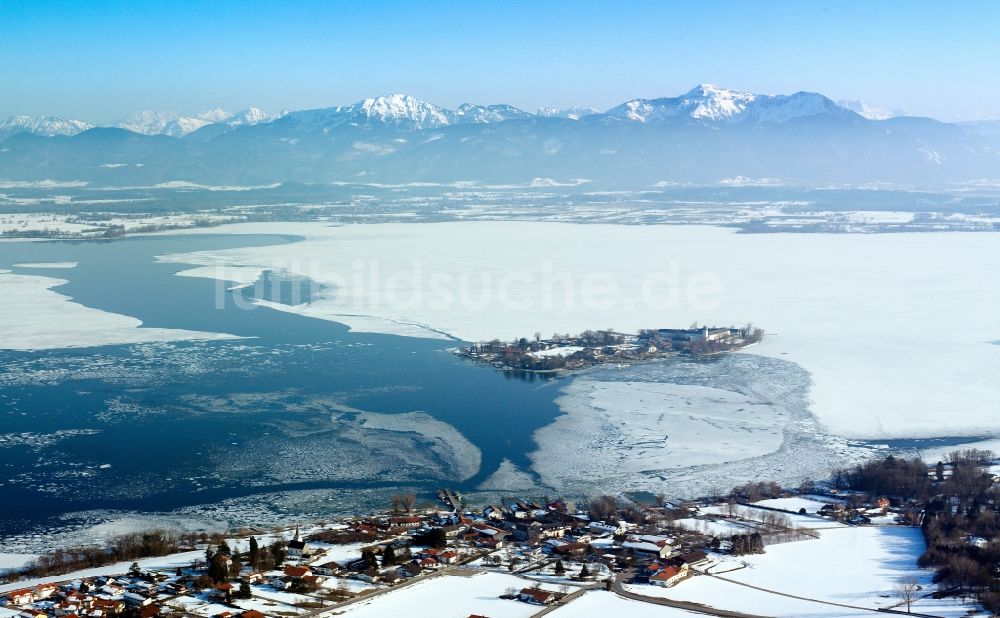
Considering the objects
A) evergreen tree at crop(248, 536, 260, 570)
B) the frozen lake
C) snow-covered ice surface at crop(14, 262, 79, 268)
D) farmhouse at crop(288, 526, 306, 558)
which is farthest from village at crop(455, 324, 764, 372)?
snow-covered ice surface at crop(14, 262, 79, 268)

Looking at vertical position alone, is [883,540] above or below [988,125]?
below

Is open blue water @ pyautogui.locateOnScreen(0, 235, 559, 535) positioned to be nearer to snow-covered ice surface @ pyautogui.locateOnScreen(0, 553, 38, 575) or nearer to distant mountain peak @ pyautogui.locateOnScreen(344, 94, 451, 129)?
snow-covered ice surface @ pyautogui.locateOnScreen(0, 553, 38, 575)

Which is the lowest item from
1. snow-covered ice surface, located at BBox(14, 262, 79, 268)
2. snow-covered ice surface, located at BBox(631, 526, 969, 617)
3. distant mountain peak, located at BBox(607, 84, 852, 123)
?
snow-covered ice surface, located at BBox(631, 526, 969, 617)

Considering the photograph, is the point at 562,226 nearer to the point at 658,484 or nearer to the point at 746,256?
the point at 746,256

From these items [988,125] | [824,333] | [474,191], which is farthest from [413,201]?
[988,125]

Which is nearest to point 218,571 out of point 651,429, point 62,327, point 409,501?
point 409,501

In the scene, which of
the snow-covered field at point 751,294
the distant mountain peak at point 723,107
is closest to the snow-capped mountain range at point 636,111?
the distant mountain peak at point 723,107

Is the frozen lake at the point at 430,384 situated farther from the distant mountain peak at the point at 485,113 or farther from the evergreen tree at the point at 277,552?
the distant mountain peak at the point at 485,113
